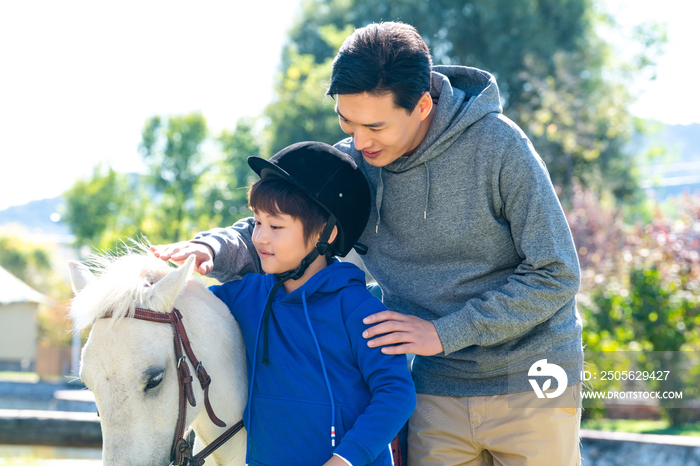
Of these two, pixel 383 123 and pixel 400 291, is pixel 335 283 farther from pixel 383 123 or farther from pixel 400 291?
pixel 383 123

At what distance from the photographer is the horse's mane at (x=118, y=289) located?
63.3 inches

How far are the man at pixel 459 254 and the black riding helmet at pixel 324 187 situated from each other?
0.12 meters

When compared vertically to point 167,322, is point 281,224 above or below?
above

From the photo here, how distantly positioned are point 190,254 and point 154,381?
0.46 metres

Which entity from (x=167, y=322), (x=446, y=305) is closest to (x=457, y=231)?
(x=446, y=305)

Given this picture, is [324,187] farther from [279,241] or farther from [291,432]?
[291,432]

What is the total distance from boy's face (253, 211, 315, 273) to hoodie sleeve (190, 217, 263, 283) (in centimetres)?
23

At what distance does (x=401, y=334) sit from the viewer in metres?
1.73

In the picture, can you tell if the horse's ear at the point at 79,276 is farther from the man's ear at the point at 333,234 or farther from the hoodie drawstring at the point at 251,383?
the man's ear at the point at 333,234

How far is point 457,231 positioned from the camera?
196 centimetres

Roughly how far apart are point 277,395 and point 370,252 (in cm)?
73

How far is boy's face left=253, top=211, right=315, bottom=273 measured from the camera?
183 cm

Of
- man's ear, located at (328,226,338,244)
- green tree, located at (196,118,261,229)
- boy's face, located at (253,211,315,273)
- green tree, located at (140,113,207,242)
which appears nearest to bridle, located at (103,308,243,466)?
boy's face, located at (253,211,315,273)

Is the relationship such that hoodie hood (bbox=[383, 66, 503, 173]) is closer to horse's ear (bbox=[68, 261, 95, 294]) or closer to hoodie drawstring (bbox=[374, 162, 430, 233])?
hoodie drawstring (bbox=[374, 162, 430, 233])
